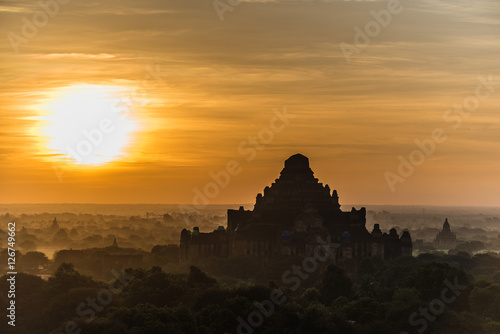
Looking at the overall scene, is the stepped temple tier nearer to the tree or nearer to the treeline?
the treeline

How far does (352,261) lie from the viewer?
577 ft

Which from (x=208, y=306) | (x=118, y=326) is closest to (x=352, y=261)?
(x=208, y=306)

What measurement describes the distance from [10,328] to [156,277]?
1621 centimetres

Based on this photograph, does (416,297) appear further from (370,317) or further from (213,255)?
(213,255)

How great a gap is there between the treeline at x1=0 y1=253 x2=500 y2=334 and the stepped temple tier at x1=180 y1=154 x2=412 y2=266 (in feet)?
82.5

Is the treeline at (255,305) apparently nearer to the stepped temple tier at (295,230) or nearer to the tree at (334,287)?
the tree at (334,287)

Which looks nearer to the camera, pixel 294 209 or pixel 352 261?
pixel 352 261

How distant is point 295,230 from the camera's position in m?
176

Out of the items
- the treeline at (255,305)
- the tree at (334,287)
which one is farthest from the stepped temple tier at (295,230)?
the tree at (334,287)

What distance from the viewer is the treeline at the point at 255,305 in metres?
101

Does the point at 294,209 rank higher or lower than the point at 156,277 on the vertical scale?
higher

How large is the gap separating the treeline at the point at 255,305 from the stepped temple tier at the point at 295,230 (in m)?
25.1

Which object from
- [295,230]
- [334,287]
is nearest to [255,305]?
[334,287]

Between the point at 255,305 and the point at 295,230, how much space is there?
227ft
